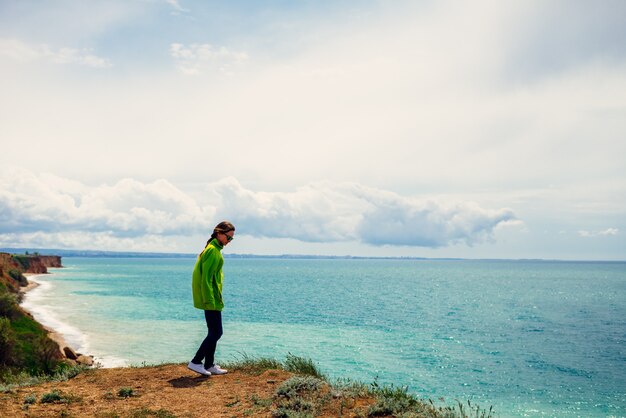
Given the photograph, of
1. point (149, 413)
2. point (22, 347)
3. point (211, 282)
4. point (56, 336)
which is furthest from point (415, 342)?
point (149, 413)

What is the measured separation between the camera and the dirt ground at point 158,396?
7.63 meters

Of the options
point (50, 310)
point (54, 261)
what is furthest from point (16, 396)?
point (54, 261)

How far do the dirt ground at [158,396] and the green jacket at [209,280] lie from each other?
62.1 inches

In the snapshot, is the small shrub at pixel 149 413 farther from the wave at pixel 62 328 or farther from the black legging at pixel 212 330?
the wave at pixel 62 328

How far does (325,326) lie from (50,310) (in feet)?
91.3

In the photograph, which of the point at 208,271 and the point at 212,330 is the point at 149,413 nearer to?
the point at 212,330

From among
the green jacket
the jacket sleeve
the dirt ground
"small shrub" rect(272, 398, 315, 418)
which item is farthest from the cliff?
"small shrub" rect(272, 398, 315, 418)

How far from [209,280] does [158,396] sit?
2.23 meters

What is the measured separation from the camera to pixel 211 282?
9.08 meters

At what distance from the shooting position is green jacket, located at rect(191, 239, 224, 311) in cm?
895

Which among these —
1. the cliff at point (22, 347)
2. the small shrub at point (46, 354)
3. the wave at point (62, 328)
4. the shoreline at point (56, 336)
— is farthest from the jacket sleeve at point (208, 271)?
the shoreline at point (56, 336)

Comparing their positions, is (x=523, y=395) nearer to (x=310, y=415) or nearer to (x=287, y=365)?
(x=287, y=365)

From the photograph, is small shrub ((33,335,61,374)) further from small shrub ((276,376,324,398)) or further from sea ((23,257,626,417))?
small shrub ((276,376,324,398))

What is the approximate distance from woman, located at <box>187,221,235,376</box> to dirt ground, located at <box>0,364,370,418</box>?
0.77 m
